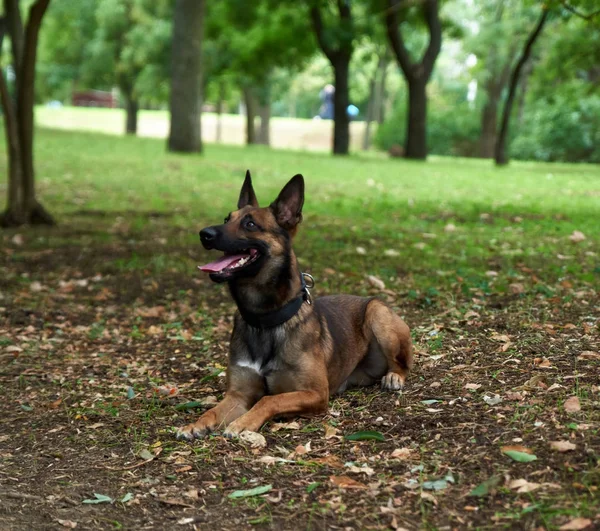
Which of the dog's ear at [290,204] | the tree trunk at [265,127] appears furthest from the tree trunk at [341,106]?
the dog's ear at [290,204]

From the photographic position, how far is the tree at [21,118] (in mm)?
11867

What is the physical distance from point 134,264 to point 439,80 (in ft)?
198

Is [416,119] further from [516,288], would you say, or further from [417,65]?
[516,288]

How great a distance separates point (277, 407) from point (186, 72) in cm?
2386

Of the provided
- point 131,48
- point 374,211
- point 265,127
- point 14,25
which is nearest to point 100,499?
point 14,25

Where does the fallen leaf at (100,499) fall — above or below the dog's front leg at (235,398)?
below

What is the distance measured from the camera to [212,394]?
649 cm

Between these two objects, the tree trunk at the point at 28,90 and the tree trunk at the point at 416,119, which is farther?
the tree trunk at the point at 416,119

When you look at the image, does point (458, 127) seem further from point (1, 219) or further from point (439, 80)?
point (1, 219)

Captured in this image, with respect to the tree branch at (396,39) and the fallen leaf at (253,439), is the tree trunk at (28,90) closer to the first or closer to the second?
the fallen leaf at (253,439)

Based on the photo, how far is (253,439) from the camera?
5.27 m

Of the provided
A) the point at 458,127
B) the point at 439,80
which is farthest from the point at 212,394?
the point at 439,80

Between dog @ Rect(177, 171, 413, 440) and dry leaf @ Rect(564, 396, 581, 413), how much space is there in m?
1.58

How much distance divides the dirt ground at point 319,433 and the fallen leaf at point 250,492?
0.04 meters
